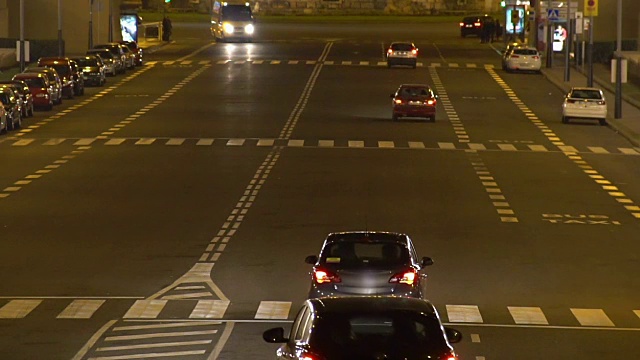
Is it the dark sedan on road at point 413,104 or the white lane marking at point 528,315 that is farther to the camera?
the dark sedan on road at point 413,104

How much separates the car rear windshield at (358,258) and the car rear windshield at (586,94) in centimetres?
3704

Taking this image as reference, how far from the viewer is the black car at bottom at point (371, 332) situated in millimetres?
11281

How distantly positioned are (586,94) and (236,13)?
48.7 metres

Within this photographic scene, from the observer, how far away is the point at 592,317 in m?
21.2

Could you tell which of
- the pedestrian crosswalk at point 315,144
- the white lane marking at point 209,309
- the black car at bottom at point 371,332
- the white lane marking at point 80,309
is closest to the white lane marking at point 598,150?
the pedestrian crosswalk at point 315,144

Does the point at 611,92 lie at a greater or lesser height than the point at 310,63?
lesser

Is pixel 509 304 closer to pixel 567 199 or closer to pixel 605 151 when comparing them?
pixel 567 199

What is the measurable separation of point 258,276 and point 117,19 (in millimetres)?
81574

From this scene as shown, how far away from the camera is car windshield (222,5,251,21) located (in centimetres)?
10081

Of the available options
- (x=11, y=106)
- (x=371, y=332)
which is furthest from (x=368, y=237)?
(x=11, y=106)

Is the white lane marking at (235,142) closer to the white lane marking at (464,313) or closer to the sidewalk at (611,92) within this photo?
the sidewalk at (611,92)

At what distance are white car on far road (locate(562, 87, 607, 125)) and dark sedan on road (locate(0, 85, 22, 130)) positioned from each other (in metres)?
18.7

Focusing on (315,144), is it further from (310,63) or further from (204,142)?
(310,63)

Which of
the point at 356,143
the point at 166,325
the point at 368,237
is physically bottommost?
the point at 166,325
